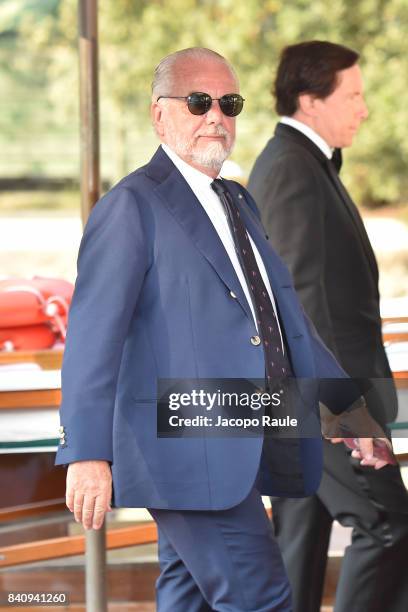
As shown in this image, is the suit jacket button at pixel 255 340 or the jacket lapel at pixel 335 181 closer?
the suit jacket button at pixel 255 340

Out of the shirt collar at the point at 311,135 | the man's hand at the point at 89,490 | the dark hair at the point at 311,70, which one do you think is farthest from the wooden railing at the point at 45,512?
the man's hand at the point at 89,490

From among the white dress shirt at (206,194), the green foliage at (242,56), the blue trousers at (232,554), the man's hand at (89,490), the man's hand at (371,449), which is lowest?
the blue trousers at (232,554)

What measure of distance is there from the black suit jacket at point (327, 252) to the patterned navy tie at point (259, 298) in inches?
22.2

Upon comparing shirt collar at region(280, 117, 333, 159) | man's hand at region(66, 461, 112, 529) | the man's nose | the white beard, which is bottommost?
man's hand at region(66, 461, 112, 529)

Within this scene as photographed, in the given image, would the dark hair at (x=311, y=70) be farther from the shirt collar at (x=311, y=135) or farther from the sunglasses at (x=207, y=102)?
the sunglasses at (x=207, y=102)

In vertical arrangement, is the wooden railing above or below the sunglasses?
Result: below

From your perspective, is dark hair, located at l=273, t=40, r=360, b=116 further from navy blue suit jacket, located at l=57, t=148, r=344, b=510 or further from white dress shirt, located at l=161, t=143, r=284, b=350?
navy blue suit jacket, located at l=57, t=148, r=344, b=510

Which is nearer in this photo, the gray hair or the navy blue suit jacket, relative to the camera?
the navy blue suit jacket

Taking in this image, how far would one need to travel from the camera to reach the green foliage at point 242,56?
619 inches

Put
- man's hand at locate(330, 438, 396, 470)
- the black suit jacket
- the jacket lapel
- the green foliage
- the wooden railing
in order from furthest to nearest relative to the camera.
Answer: the green foliage < the wooden railing < the jacket lapel < the black suit jacket < man's hand at locate(330, 438, 396, 470)

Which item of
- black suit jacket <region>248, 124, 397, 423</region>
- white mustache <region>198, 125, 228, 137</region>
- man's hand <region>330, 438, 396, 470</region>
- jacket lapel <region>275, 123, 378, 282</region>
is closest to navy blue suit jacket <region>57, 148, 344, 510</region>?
white mustache <region>198, 125, 228, 137</region>

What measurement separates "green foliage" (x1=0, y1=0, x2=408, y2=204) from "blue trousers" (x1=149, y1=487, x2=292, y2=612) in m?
13.2

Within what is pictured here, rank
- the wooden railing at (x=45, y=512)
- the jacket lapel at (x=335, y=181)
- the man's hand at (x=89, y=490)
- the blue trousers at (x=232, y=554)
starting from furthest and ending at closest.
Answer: the wooden railing at (x=45, y=512), the jacket lapel at (x=335, y=181), the blue trousers at (x=232, y=554), the man's hand at (x=89, y=490)

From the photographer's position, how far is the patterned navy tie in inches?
90.3
